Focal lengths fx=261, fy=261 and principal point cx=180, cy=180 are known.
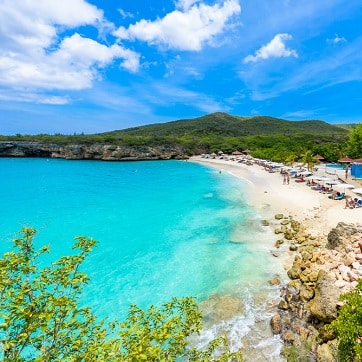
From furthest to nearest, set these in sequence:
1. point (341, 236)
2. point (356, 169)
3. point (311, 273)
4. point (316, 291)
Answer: point (356, 169)
point (341, 236)
point (311, 273)
point (316, 291)

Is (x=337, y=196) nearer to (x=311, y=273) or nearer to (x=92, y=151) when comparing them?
(x=311, y=273)

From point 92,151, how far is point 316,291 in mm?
117802

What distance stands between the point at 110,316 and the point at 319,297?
34.6 feet

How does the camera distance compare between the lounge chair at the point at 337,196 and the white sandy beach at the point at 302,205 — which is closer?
the white sandy beach at the point at 302,205

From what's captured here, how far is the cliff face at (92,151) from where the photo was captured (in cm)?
11825

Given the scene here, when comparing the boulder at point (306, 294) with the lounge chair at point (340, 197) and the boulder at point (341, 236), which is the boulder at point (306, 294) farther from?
the lounge chair at point (340, 197)

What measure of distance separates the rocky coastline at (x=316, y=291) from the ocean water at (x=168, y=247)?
78cm

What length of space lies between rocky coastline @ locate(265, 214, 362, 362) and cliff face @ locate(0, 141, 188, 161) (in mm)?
103783

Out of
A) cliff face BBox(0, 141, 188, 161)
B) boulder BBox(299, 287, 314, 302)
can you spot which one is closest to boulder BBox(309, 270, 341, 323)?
boulder BBox(299, 287, 314, 302)

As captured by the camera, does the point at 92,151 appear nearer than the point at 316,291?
No

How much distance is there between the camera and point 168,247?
2345cm

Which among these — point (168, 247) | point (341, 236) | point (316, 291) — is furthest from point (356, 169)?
point (316, 291)

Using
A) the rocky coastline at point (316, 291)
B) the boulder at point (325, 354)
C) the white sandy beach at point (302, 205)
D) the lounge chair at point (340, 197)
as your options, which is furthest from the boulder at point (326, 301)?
the lounge chair at point (340, 197)

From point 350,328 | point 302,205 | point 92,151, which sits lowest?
point 302,205
